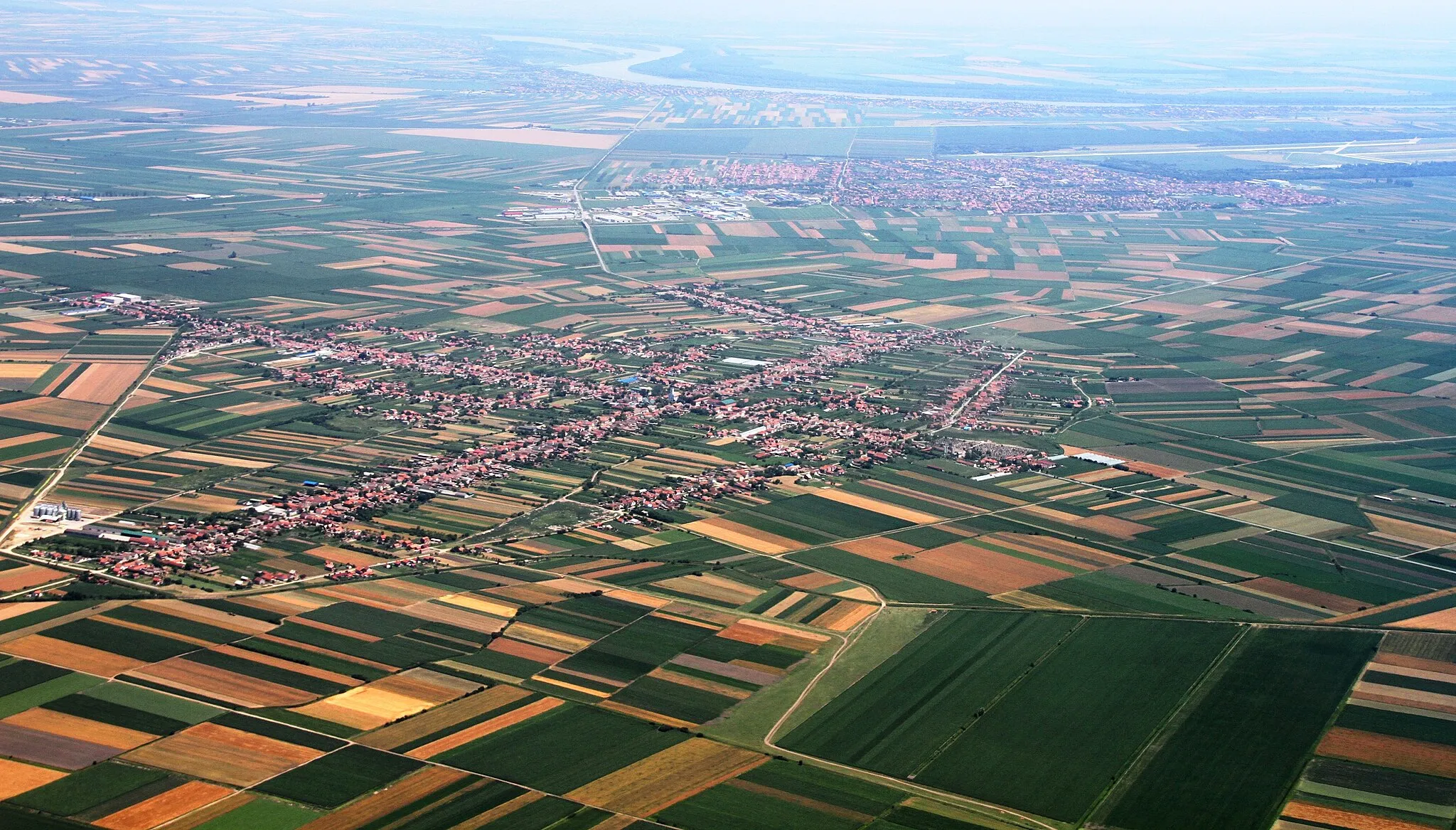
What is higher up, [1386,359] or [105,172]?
[105,172]

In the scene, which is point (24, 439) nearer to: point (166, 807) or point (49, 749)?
point (49, 749)

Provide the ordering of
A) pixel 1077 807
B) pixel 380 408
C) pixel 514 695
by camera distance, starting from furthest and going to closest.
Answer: pixel 380 408 → pixel 514 695 → pixel 1077 807

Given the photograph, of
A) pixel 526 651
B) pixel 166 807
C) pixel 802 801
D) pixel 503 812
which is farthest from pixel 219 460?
pixel 802 801

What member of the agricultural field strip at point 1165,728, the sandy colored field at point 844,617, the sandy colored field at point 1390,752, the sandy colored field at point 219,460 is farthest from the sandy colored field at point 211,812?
the sandy colored field at point 219,460

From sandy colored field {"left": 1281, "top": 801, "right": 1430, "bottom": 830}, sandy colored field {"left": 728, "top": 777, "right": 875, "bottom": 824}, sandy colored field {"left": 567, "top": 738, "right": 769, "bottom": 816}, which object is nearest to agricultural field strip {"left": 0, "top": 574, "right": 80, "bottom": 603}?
sandy colored field {"left": 567, "top": 738, "right": 769, "bottom": 816}

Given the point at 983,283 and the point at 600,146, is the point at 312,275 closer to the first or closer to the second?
the point at 983,283

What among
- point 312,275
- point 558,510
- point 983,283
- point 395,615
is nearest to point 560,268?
point 312,275

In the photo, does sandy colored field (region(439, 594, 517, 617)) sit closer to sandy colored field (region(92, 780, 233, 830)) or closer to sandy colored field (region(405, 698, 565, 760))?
sandy colored field (region(405, 698, 565, 760))
